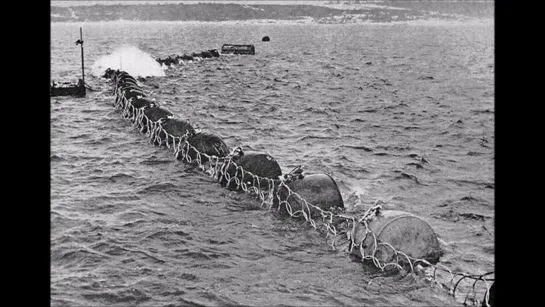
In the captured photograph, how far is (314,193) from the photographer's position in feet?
41.0

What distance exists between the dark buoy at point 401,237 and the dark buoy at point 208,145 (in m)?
7.35

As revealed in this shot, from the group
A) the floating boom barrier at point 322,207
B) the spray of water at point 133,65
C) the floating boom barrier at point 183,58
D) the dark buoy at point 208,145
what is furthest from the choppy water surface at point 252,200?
the floating boom barrier at point 183,58

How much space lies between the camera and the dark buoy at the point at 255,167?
14.1 m

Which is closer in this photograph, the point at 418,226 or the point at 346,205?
the point at 418,226

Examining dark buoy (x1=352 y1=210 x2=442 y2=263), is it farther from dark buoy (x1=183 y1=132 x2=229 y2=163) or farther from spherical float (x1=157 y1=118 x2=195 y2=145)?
spherical float (x1=157 y1=118 x2=195 y2=145)

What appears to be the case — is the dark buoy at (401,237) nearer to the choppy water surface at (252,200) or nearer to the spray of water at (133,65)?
the choppy water surface at (252,200)

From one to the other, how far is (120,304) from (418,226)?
17.6 ft

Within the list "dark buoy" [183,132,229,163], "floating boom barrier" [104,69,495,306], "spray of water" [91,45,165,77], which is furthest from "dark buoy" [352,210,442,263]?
"spray of water" [91,45,165,77]
